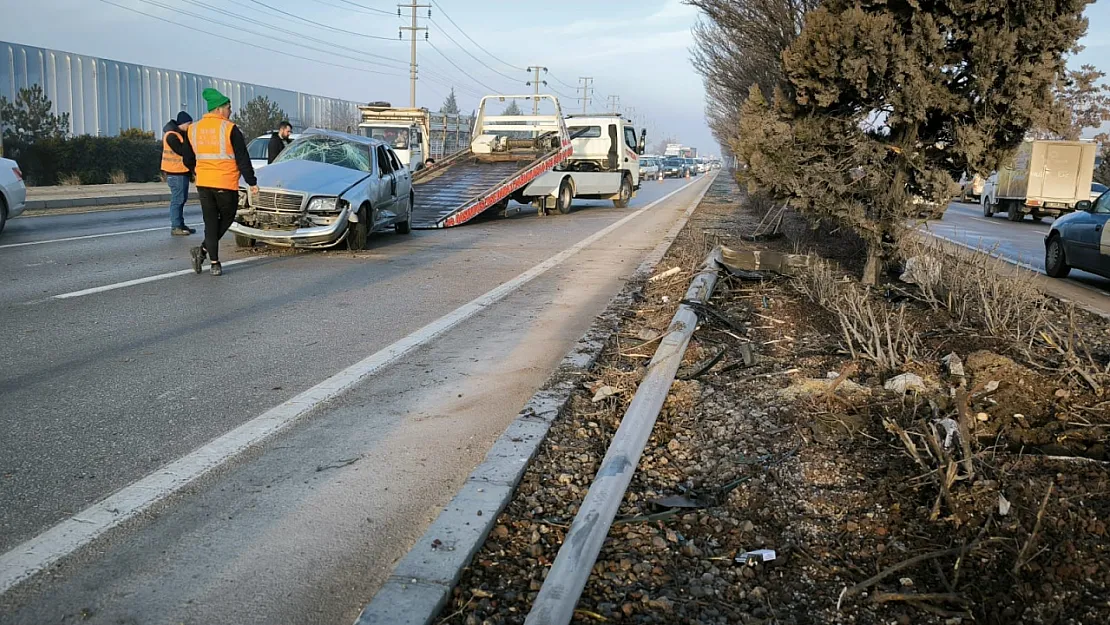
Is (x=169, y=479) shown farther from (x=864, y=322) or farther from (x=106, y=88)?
(x=106, y=88)

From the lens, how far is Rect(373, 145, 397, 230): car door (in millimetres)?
13117

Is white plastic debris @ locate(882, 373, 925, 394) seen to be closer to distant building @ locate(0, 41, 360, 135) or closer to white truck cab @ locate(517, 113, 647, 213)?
white truck cab @ locate(517, 113, 647, 213)

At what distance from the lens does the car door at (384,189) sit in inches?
516

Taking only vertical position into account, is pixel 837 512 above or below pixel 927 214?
below

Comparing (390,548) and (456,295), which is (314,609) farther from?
(456,295)

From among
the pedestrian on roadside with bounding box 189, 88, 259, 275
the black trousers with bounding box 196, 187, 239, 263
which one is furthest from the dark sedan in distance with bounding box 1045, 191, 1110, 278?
the black trousers with bounding box 196, 187, 239, 263

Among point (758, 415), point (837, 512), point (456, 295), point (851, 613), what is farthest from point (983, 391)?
point (456, 295)

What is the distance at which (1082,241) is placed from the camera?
39.1 ft

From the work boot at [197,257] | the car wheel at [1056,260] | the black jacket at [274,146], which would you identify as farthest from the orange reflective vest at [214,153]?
the car wheel at [1056,260]

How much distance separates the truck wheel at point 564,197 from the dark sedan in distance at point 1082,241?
1192 cm

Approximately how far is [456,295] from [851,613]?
6515 millimetres

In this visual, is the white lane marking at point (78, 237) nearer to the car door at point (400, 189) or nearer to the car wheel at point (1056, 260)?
the car door at point (400, 189)

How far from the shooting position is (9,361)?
5.80 m

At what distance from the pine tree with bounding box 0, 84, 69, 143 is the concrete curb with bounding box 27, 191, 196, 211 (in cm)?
791
